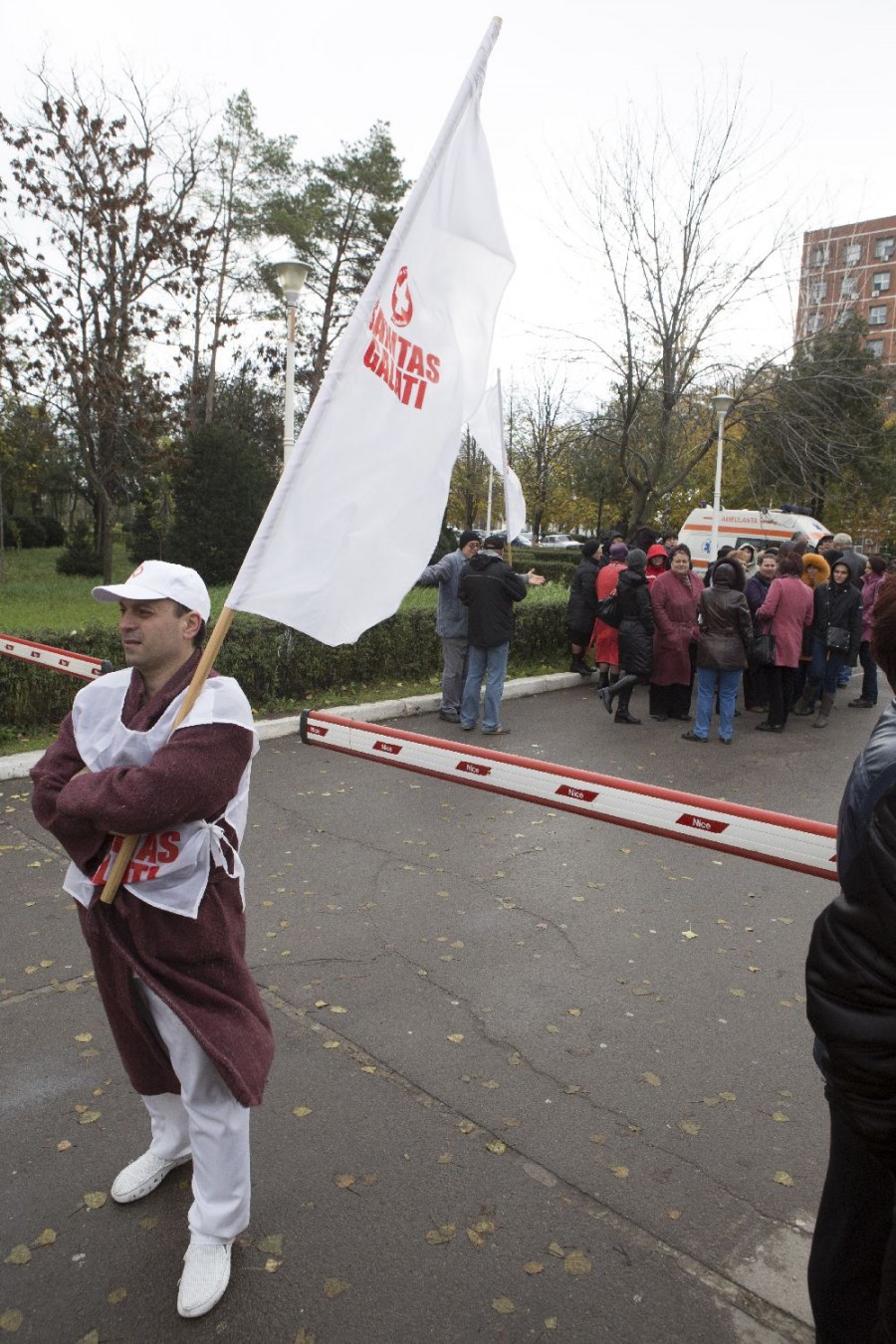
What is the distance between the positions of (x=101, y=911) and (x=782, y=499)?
30979mm

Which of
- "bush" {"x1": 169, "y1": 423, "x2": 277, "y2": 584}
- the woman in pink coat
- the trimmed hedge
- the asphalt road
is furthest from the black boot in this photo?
"bush" {"x1": 169, "y1": 423, "x2": 277, "y2": 584}

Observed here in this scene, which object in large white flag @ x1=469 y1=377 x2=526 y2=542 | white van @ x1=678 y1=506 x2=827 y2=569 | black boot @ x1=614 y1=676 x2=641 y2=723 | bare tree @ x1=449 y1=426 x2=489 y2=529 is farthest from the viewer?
bare tree @ x1=449 y1=426 x2=489 y2=529

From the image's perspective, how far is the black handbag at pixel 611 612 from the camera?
1072 centimetres

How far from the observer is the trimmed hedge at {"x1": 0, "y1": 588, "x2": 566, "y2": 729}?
8.01m

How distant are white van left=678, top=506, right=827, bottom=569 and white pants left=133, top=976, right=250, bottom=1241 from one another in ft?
61.1

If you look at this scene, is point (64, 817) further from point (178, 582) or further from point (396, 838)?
point (396, 838)

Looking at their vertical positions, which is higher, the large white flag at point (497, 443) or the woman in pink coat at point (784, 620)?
the large white flag at point (497, 443)

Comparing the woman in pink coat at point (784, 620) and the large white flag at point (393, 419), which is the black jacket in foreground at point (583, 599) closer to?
the woman in pink coat at point (784, 620)

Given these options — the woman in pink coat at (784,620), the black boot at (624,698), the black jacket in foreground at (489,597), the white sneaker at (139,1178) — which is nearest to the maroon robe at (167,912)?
the white sneaker at (139,1178)

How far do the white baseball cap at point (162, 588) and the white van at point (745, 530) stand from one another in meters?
18.4

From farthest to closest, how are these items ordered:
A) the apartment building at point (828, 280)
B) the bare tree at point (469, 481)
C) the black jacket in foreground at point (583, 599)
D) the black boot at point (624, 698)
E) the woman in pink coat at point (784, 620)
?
the bare tree at point (469, 481) → the apartment building at point (828, 280) → the black jacket in foreground at point (583, 599) → the black boot at point (624, 698) → the woman in pink coat at point (784, 620)

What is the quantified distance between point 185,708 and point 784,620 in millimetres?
8710

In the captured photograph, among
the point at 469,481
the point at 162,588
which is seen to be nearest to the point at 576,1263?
the point at 162,588

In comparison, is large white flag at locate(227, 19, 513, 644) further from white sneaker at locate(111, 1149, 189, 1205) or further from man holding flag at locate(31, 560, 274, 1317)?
white sneaker at locate(111, 1149, 189, 1205)
